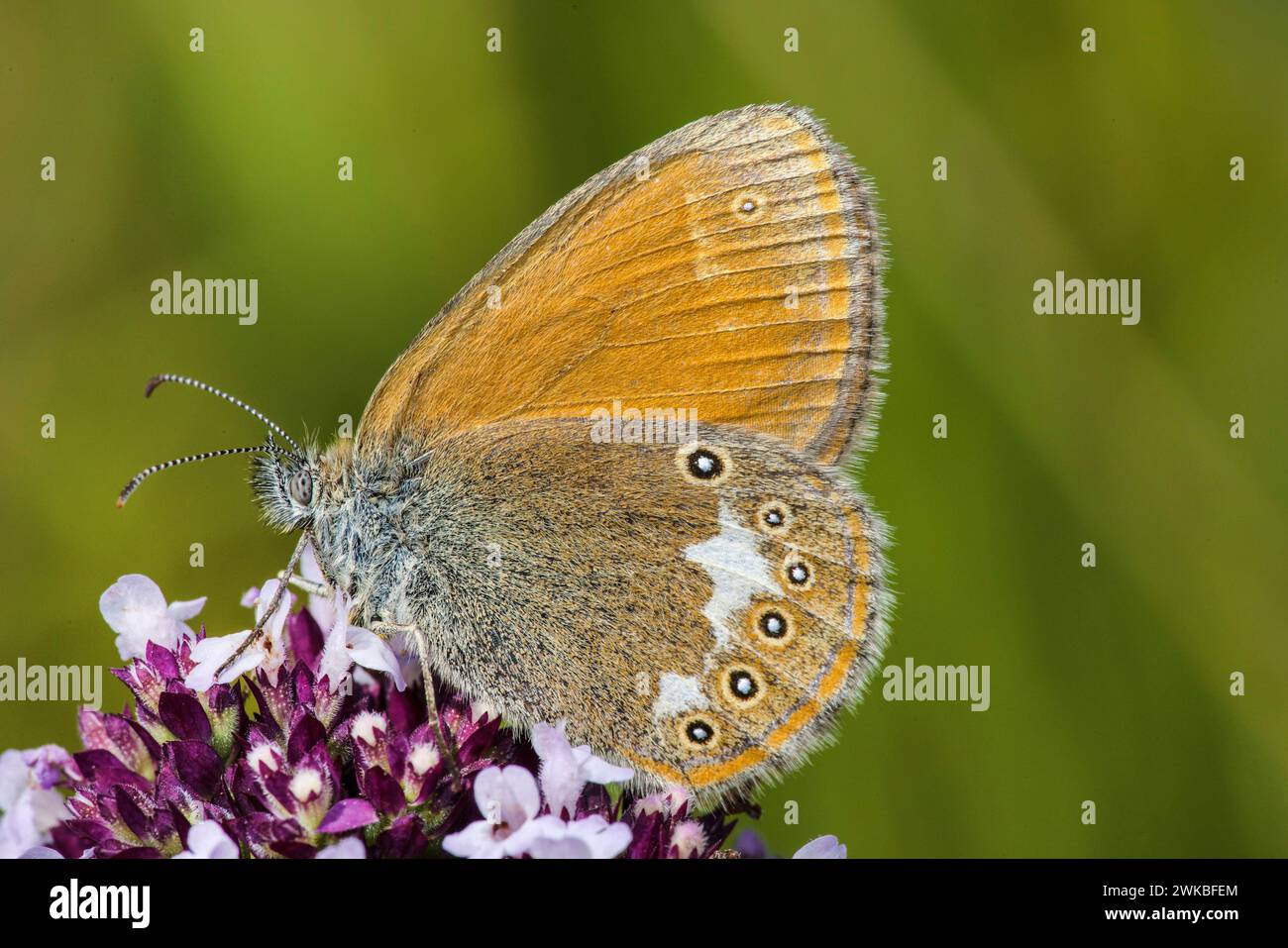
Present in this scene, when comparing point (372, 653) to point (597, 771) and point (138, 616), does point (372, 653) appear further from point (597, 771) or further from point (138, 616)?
point (138, 616)

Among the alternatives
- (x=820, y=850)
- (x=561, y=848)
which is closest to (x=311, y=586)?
(x=561, y=848)

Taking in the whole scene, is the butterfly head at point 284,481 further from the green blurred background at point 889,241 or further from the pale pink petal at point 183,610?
the green blurred background at point 889,241

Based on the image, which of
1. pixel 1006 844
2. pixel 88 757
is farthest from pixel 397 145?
pixel 1006 844

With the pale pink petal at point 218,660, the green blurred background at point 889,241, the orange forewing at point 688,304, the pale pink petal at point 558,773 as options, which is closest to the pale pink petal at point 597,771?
the pale pink petal at point 558,773

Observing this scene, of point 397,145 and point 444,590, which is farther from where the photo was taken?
point 397,145

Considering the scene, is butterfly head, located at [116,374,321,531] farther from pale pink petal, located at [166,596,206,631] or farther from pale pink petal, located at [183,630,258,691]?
pale pink petal, located at [183,630,258,691]

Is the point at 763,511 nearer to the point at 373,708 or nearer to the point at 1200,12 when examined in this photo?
the point at 373,708
